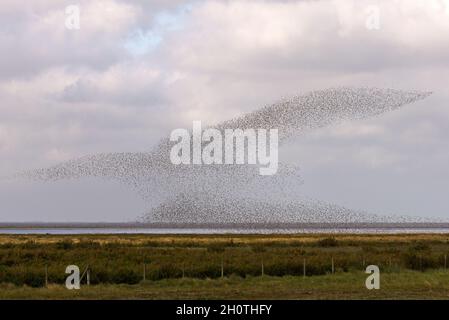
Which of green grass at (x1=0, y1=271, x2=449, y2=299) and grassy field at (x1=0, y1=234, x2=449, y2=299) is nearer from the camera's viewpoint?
green grass at (x1=0, y1=271, x2=449, y2=299)

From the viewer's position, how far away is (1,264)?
48.6 meters

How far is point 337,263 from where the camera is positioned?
45.6 meters

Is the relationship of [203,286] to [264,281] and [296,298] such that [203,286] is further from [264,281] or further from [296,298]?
[296,298]

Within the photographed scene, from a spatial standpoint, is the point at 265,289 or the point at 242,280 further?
the point at 242,280

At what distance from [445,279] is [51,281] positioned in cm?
1931

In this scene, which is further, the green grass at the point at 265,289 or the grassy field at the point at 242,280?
the grassy field at the point at 242,280
